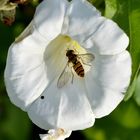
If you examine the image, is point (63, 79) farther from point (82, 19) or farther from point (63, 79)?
point (82, 19)

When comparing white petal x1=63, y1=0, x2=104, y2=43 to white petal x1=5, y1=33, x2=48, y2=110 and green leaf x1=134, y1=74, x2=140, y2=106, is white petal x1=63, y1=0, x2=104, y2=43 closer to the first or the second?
white petal x1=5, y1=33, x2=48, y2=110

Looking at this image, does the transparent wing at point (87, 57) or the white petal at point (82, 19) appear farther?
the transparent wing at point (87, 57)

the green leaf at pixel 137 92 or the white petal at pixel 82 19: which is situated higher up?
the white petal at pixel 82 19

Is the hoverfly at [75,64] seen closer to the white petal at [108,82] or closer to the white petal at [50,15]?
the white petal at [108,82]

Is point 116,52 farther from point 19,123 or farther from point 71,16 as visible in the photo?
point 19,123

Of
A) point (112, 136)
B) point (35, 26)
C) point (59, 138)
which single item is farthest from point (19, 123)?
point (35, 26)

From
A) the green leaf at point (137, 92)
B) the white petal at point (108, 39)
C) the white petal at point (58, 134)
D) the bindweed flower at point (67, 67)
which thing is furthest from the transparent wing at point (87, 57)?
the green leaf at point (137, 92)

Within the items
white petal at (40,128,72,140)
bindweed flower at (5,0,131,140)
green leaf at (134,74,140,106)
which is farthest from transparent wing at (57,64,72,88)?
green leaf at (134,74,140,106)
